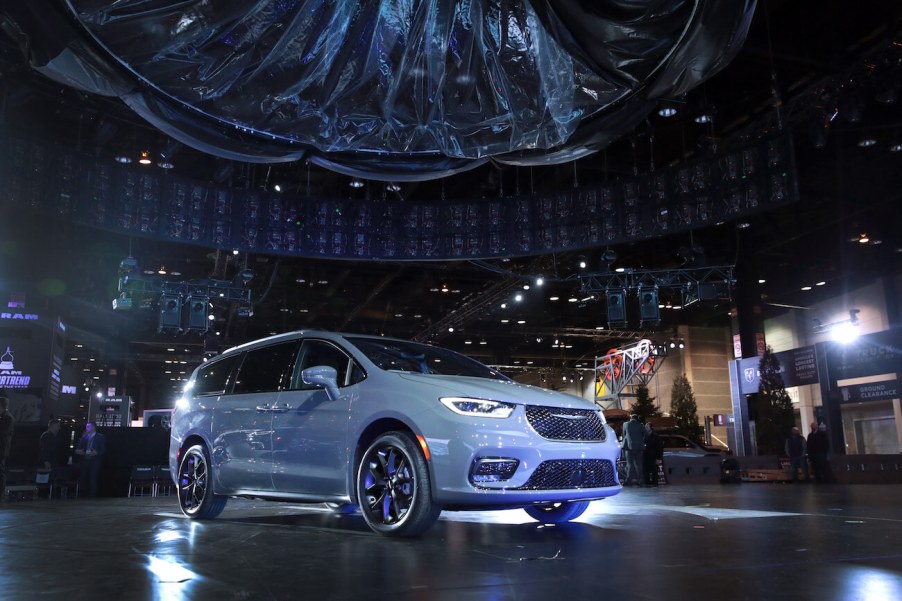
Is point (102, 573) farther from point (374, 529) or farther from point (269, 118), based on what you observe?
point (269, 118)

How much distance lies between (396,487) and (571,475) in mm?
1234

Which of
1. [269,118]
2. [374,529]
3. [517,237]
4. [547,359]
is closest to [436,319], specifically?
[547,359]

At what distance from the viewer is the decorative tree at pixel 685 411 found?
29719 mm

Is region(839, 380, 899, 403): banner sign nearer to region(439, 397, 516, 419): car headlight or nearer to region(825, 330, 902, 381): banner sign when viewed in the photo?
region(825, 330, 902, 381): banner sign

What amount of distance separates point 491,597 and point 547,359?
4618 cm

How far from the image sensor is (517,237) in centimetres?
1716

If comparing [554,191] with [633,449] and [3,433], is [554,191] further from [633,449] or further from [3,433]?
[3,433]

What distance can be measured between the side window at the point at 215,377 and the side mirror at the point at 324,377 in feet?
5.93

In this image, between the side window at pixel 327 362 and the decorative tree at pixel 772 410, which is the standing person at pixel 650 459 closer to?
the decorative tree at pixel 772 410

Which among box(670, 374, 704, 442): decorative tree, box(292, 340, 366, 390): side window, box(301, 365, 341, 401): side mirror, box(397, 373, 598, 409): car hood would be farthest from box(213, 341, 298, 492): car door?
box(670, 374, 704, 442): decorative tree

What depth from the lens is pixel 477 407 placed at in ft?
15.2

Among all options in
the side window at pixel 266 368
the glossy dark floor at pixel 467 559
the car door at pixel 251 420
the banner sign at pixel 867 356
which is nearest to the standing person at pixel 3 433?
the glossy dark floor at pixel 467 559

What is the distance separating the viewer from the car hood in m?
4.68

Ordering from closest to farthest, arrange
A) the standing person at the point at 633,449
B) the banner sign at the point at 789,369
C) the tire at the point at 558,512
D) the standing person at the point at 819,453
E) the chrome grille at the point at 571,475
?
the chrome grille at the point at 571,475 → the tire at the point at 558,512 → the standing person at the point at 633,449 → the standing person at the point at 819,453 → the banner sign at the point at 789,369
